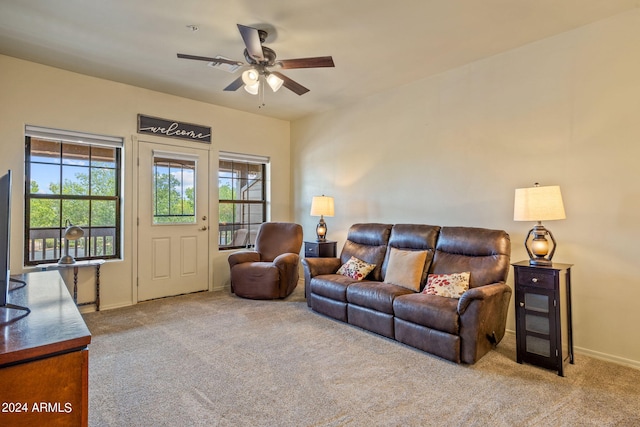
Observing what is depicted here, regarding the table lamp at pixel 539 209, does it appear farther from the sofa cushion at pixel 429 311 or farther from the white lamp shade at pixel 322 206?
the white lamp shade at pixel 322 206

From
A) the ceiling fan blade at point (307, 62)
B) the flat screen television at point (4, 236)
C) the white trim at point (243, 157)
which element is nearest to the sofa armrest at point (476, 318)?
the ceiling fan blade at point (307, 62)

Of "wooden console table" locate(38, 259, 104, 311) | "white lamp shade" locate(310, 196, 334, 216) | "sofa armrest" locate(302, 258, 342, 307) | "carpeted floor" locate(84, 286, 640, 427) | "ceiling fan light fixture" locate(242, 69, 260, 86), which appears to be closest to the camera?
"carpeted floor" locate(84, 286, 640, 427)

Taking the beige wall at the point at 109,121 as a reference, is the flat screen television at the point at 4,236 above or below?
below

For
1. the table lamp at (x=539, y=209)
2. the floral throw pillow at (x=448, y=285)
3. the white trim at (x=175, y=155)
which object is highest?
the white trim at (x=175, y=155)

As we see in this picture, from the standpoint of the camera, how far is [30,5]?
8.36 feet

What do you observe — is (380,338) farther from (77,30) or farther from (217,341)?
(77,30)

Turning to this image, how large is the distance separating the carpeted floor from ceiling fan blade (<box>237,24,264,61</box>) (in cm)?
242

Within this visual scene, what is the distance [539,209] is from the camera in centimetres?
258

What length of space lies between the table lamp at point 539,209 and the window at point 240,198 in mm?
3918

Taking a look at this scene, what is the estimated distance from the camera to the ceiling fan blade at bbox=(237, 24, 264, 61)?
2.35 m

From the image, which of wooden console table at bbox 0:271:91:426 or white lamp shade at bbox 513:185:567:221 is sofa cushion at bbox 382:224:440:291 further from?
wooden console table at bbox 0:271:91:426

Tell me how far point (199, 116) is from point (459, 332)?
4.25m

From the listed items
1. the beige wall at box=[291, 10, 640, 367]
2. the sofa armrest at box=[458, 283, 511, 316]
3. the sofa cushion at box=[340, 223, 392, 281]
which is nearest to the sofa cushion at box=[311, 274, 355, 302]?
the sofa cushion at box=[340, 223, 392, 281]

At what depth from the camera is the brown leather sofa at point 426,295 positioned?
2.56 meters
